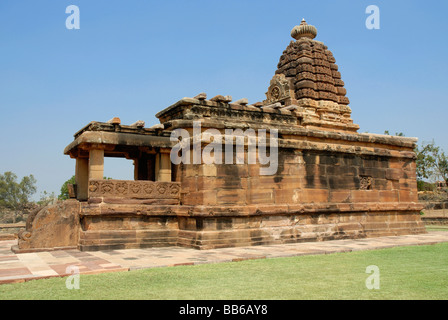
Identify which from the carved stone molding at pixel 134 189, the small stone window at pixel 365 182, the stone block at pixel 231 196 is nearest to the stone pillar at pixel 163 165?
the carved stone molding at pixel 134 189

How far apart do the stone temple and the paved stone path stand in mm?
572

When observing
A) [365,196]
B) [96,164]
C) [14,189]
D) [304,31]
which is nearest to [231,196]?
[96,164]

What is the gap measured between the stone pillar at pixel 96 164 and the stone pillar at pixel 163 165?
1.54m

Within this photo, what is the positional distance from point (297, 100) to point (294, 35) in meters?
4.39

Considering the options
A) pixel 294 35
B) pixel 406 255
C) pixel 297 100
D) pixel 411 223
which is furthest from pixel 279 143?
pixel 294 35

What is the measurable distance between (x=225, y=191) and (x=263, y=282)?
4.49m

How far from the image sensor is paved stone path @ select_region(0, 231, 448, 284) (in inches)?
234

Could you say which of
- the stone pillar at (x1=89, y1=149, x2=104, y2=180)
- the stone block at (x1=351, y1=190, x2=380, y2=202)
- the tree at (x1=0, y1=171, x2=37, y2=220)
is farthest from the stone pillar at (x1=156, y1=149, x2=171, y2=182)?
the tree at (x1=0, y1=171, x2=37, y2=220)

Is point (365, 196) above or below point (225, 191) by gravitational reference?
below

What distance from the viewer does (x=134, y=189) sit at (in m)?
9.55

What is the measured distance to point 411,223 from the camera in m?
12.5

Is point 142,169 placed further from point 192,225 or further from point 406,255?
point 406,255

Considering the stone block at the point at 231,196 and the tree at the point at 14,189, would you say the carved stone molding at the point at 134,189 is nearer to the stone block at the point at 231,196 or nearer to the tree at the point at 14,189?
the stone block at the point at 231,196

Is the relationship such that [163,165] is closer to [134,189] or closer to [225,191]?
[134,189]
